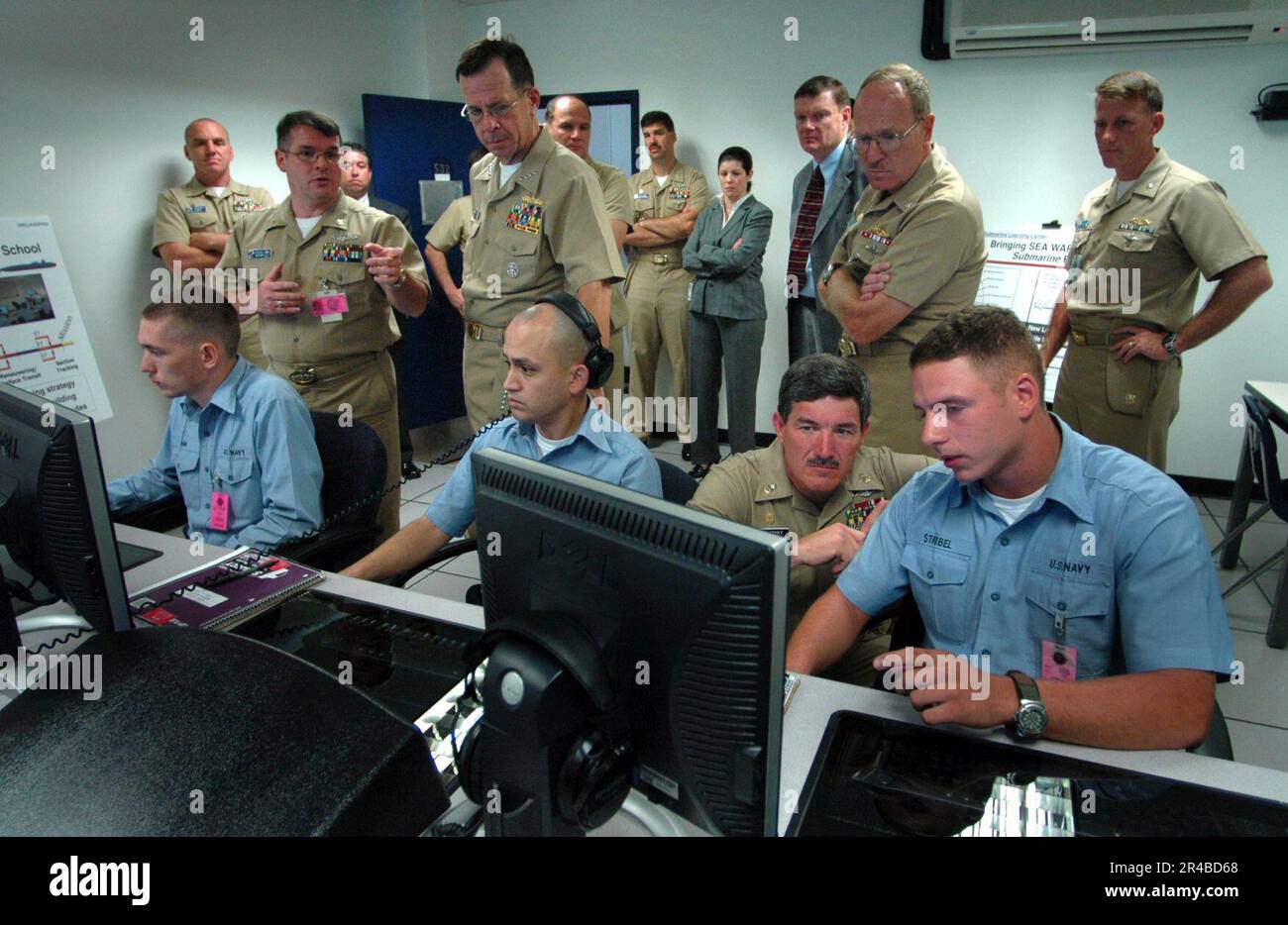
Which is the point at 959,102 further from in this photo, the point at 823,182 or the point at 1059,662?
the point at 1059,662

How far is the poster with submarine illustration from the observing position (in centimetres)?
328

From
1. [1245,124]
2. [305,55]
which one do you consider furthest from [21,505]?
[1245,124]

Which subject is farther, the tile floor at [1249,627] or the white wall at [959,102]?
the white wall at [959,102]

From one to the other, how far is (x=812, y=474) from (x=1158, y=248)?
1678 millimetres

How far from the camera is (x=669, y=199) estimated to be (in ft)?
16.2

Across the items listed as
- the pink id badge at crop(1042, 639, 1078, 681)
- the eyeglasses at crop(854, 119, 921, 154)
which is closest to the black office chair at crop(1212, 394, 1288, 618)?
the eyeglasses at crop(854, 119, 921, 154)

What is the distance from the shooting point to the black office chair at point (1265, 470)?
286 cm

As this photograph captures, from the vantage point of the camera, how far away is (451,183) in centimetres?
516

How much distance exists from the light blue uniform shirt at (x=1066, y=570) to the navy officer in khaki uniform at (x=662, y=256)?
11.2 feet

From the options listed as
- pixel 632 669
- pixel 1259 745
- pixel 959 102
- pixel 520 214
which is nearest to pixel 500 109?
pixel 520 214

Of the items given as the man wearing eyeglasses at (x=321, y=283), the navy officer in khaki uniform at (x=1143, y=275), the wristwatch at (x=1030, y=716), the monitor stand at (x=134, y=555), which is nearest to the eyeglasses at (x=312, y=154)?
the man wearing eyeglasses at (x=321, y=283)

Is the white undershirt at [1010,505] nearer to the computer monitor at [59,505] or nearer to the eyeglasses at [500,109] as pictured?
the computer monitor at [59,505]
